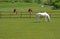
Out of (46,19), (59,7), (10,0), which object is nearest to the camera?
Answer: (46,19)

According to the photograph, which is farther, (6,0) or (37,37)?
(6,0)

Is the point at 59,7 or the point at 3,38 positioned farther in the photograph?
the point at 59,7

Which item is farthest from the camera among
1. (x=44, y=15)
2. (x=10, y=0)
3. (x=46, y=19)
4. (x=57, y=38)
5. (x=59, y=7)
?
(x=10, y=0)

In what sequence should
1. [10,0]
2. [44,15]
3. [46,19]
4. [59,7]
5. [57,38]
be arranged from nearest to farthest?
[57,38]
[44,15]
[46,19]
[59,7]
[10,0]

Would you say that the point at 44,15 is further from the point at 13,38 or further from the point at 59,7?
the point at 59,7

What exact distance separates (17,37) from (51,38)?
1849 millimetres

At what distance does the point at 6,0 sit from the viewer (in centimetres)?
9338

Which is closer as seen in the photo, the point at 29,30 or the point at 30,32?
the point at 30,32

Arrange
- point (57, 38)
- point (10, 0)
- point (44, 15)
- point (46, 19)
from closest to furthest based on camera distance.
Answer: point (57, 38) < point (44, 15) < point (46, 19) < point (10, 0)

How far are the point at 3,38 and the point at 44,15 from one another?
1053cm

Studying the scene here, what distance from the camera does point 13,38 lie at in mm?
11602

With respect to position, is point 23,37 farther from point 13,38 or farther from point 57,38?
point 57,38

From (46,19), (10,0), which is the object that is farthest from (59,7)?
(10,0)

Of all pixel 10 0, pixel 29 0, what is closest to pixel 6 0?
pixel 10 0
